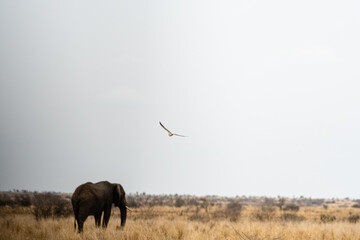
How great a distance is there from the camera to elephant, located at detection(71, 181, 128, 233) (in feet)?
37.6

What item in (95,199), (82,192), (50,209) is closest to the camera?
(82,192)

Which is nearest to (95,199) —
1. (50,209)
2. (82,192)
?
(82,192)

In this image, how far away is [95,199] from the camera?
11.8 metres

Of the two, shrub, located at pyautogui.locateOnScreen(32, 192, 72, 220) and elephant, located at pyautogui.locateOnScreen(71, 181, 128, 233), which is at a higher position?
elephant, located at pyautogui.locateOnScreen(71, 181, 128, 233)

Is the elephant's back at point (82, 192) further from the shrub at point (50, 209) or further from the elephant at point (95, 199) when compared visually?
the shrub at point (50, 209)

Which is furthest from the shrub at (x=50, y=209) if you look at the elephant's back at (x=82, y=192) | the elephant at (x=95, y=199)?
the elephant's back at (x=82, y=192)

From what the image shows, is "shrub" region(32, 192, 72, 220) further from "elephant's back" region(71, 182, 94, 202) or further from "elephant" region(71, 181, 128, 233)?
"elephant's back" region(71, 182, 94, 202)

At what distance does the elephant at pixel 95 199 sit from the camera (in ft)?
37.6

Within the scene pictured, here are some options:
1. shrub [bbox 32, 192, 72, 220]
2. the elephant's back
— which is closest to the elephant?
the elephant's back

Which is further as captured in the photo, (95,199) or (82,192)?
(95,199)

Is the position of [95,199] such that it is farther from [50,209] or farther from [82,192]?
[50,209]

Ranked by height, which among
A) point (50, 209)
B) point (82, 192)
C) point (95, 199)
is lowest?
point (50, 209)

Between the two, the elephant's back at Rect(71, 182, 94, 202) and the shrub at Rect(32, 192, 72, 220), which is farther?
the shrub at Rect(32, 192, 72, 220)

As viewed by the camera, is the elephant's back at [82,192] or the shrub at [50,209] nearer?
the elephant's back at [82,192]
